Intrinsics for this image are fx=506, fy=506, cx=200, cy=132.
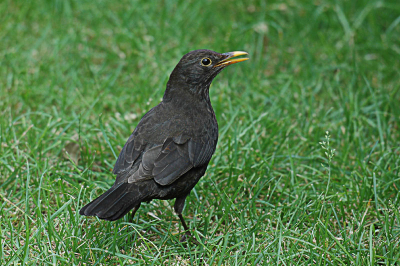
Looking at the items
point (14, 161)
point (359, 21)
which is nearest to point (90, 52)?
point (14, 161)

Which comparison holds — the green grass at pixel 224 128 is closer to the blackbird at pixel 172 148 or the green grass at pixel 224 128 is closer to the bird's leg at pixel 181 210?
the bird's leg at pixel 181 210

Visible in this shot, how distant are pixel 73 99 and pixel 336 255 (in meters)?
3.28

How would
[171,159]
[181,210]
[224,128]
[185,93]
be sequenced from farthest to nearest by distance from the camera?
[224,128]
[185,93]
[181,210]
[171,159]

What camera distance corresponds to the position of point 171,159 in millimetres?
3529

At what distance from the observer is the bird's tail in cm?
319

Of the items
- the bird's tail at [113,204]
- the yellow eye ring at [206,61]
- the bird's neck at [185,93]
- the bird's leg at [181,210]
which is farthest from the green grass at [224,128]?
the yellow eye ring at [206,61]

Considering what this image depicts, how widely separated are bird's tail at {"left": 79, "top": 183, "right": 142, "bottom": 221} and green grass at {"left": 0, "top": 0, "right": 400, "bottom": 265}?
0.28 metres

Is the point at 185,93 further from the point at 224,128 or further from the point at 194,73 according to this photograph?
the point at 224,128

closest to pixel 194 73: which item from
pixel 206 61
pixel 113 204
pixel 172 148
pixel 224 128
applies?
pixel 206 61

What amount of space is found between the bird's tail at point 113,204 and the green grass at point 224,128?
0.28 m

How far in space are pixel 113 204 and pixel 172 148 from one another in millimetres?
609

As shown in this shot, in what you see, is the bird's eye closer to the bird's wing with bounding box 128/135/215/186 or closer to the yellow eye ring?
the yellow eye ring

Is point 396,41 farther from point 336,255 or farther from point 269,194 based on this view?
point 336,255

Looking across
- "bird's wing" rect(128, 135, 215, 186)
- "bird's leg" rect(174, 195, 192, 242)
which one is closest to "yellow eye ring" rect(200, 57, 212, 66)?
"bird's wing" rect(128, 135, 215, 186)
